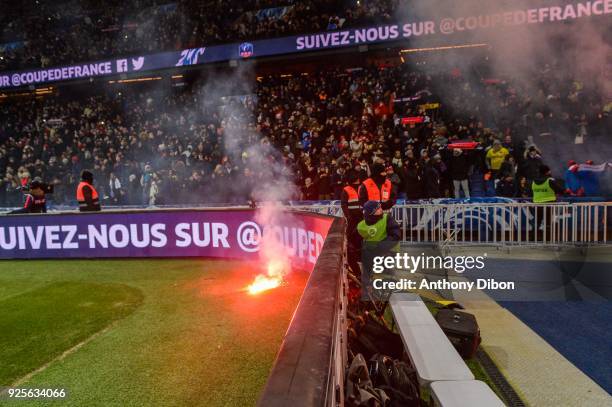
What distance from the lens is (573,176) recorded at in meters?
10.1

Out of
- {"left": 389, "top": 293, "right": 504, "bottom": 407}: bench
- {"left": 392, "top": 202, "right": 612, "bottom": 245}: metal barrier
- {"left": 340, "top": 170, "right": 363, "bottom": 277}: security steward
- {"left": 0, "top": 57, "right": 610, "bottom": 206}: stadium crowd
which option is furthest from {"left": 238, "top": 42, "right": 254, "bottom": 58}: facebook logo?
{"left": 389, "top": 293, "right": 504, "bottom": 407}: bench

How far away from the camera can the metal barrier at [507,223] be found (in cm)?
834

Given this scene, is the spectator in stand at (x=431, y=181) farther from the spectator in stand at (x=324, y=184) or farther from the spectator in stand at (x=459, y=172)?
the spectator in stand at (x=324, y=184)

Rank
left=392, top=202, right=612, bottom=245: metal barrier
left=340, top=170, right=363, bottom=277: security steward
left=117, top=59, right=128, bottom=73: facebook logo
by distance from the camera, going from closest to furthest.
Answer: left=340, top=170, right=363, bottom=277: security steward, left=392, top=202, right=612, bottom=245: metal barrier, left=117, top=59, right=128, bottom=73: facebook logo

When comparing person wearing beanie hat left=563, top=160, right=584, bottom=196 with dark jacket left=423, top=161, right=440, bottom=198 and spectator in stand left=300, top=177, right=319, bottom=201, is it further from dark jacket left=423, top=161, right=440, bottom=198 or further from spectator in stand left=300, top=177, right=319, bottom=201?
spectator in stand left=300, top=177, right=319, bottom=201

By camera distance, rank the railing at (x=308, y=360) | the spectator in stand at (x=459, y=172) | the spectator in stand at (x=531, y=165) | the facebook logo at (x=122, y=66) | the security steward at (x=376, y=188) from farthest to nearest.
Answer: the facebook logo at (x=122, y=66) < the spectator in stand at (x=459, y=172) < the spectator in stand at (x=531, y=165) < the security steward at (x=376, y=188) < the railing at (x=308, y=360)

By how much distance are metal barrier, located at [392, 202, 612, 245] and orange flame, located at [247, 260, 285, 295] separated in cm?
289

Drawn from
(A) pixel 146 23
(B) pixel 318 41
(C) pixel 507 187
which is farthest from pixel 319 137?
(A) pixel 146 23

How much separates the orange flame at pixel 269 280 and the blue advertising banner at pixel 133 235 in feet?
3.31

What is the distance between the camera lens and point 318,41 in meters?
17.4

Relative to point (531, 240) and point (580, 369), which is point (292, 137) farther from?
point (580, 369)

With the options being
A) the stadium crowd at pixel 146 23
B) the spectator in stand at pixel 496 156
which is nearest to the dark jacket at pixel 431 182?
the spectator in stand at pixel 496 156

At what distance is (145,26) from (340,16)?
11.7 metres

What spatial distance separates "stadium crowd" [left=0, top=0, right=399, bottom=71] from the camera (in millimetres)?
18438
